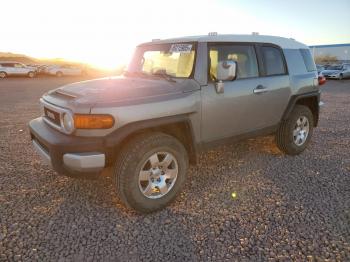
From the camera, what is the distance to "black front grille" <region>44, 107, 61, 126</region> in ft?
11.0

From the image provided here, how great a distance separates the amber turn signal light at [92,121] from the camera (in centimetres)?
296

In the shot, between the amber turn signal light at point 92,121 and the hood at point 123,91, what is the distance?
12 cm

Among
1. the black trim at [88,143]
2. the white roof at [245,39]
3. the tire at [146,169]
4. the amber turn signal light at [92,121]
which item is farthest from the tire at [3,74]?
the tire at [146,169]

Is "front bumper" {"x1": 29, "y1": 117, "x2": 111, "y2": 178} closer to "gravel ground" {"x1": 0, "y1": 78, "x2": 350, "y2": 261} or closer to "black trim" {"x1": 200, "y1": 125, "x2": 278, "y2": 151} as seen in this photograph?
"gravel ground" {"x1": 0, "y1": 78, "x2": 350, "y2": 261}

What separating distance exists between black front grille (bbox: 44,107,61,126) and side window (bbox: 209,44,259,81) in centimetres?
185

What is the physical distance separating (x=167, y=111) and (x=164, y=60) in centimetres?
117

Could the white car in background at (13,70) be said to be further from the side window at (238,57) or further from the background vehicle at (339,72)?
the side window at (238,57)

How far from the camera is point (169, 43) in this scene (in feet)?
13.8

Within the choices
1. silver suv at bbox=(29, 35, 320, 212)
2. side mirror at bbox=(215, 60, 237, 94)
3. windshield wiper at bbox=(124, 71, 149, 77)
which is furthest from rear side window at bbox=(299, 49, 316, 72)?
windshield wiper at bbox=(124, 71, 149, 77)

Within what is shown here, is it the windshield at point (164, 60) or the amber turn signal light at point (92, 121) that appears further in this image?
the windshield at point (164, 60)

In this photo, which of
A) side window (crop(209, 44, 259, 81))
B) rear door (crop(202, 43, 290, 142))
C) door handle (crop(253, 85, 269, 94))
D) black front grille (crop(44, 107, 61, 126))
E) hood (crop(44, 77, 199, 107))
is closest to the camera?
hood (crop(44, 77, 199, 107))

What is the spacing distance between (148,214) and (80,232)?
0.74 metres

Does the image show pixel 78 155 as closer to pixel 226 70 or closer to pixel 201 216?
pixel 201 216

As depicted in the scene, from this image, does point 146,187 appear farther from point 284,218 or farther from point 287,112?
point 287,112
